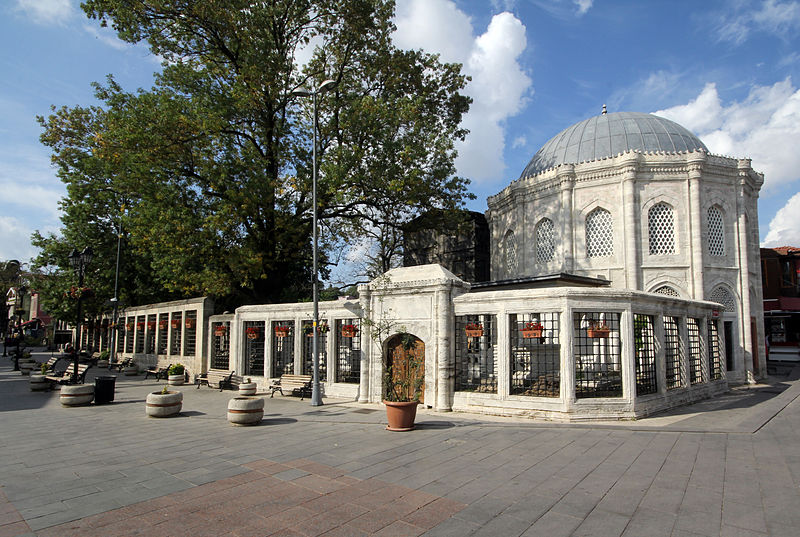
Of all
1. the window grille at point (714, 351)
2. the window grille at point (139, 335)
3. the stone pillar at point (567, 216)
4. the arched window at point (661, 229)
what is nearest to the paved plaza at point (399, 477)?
the window grille at point (714, 351)

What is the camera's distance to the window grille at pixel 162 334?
1033 inches

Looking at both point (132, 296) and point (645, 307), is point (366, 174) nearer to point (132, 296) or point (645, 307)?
point (645, 307)

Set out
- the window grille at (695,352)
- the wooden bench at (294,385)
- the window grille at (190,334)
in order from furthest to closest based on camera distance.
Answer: the window grille at (190,334)
the wooden bench at (294,385)
the window grille at (695,352)

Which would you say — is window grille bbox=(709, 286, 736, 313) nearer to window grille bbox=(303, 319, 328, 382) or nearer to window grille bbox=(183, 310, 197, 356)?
window grille bbox=(303, 319, 328, 382)

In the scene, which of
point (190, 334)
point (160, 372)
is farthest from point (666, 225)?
point (160, 372)

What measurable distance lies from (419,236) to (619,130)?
50.6ft

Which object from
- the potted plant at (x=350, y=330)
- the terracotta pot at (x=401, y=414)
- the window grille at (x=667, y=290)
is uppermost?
the window grille at (x=667, y=290)

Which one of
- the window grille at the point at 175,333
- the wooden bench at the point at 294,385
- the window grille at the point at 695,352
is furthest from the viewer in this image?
the window grille at the point at 175,333

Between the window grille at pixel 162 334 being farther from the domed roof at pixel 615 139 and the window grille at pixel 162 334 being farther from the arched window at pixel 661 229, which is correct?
the arched window at pixel 661 229

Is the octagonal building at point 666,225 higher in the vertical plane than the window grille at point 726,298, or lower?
higher

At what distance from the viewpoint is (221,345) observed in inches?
897

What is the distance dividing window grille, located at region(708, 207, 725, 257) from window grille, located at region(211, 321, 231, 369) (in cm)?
2534

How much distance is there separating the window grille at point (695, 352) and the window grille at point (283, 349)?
15.2 metres

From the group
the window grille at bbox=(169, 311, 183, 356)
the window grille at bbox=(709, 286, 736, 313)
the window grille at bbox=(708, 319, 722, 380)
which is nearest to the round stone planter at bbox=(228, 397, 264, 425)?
the window grille at bbox=(169, 311, 183, 356)
